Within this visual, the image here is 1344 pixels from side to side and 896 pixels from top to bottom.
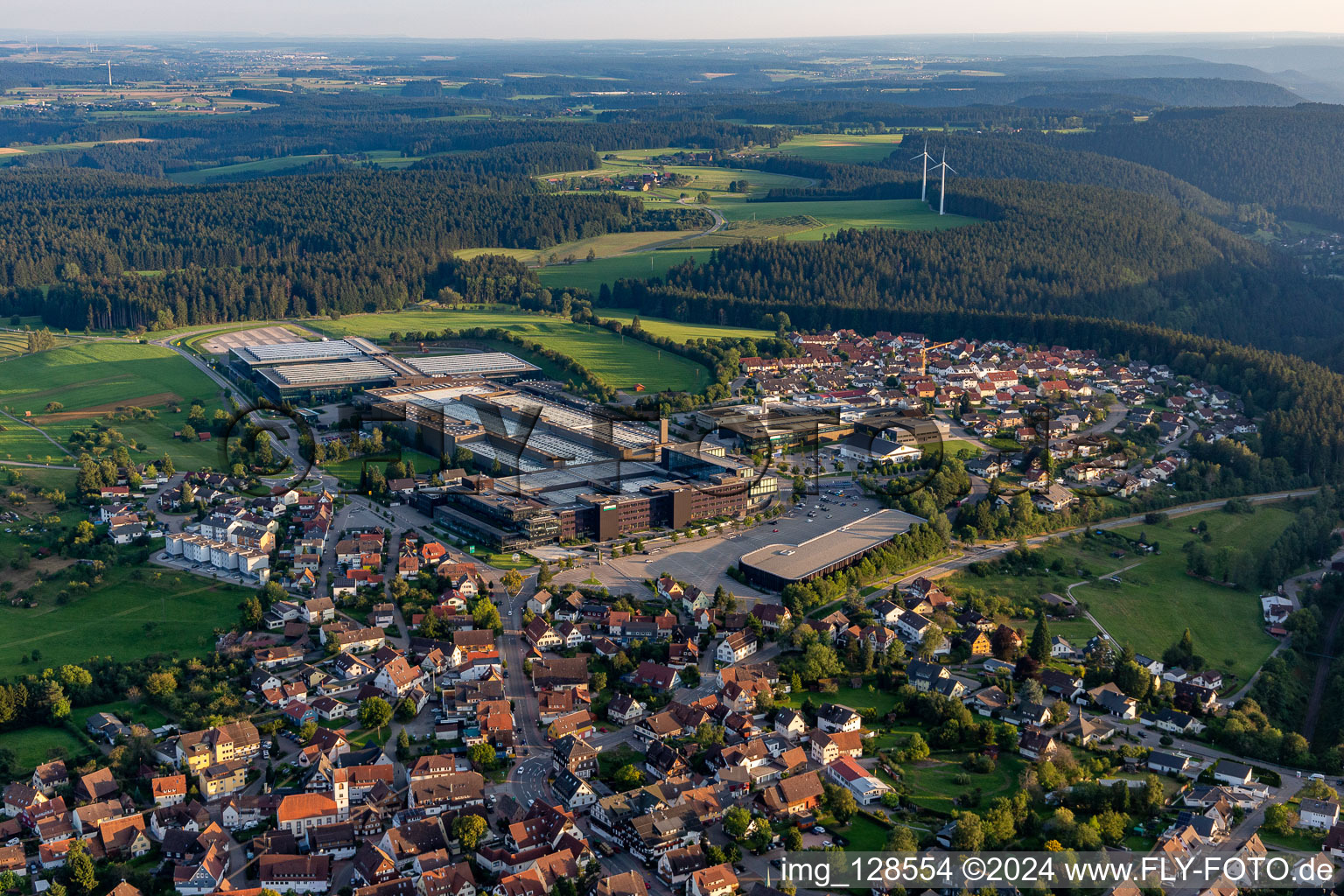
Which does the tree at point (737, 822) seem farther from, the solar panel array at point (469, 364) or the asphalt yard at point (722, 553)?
the solar panel array at point (469, 364)

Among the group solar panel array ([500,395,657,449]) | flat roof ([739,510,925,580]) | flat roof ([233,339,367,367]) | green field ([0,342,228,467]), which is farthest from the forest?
flat roof ([739,510,925,580])

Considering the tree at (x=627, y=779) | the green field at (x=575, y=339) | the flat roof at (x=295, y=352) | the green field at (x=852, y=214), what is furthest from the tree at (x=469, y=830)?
the green field at (x=852, y=214)

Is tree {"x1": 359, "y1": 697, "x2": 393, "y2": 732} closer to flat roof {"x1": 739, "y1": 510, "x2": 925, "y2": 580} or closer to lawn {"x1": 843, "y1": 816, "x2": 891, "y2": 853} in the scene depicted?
lawn {"x1": 843, "y1": 816, "x2": 891, "y2": 853}

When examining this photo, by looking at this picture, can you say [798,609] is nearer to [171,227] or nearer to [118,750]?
[118,750]

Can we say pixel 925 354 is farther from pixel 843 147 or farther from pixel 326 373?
pixel 843 147

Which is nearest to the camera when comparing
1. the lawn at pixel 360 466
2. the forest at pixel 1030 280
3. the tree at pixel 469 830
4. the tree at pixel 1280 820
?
the tree at pixel 469 830

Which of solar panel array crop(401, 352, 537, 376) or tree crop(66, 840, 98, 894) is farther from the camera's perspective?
solar panel array crop(401, 352, 537, 376)
